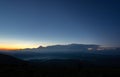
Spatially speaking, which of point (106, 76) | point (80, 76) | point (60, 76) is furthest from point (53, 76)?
point (106, 76)

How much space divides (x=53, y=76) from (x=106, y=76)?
6.68 metres

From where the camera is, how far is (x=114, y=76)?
85.5ft

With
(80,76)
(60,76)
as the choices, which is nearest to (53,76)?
(60,76)

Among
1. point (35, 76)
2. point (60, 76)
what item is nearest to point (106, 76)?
point (60, 76)

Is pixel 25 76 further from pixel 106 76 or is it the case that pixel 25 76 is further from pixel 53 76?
pixel 106 76

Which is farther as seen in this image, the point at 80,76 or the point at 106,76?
the point at 106,76

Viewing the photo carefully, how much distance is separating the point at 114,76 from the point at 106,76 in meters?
1.42

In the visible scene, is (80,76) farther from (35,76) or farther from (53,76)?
(35,76)

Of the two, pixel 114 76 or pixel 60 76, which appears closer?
pixel 60 76

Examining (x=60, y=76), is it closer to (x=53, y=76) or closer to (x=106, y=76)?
(x=53, y=76)

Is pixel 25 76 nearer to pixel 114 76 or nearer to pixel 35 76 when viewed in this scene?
pixel 35 76

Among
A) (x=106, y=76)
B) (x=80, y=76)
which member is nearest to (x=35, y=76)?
(x=80, y=76)

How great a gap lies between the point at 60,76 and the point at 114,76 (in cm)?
720

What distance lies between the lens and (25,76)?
2517 cm
